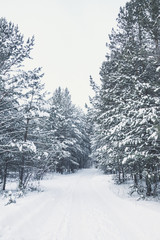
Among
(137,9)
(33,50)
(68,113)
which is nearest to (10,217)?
(33,50)

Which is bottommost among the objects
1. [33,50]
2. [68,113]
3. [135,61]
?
[135,61]

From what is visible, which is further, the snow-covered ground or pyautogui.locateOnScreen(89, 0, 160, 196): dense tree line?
pyautogui.locateOnScreen(89, 0, 160, 196): dense tree line

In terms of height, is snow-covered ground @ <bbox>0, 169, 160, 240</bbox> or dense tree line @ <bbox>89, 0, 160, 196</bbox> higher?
dense tree line @ <bbox>89, 0, 160, 196</bbox>

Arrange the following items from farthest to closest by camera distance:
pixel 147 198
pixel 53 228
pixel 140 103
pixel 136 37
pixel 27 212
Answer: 1. pixel 136 37
2. pixel 147 198
3. pixel 140 103
4. pixel 27 212
5. pixel 53 228

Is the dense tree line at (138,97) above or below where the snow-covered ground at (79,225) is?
above

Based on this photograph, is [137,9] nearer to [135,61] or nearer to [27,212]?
[135,61]

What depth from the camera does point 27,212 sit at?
6.12 metres

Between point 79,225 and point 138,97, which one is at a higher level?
point 138,97

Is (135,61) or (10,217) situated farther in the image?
(135,61)

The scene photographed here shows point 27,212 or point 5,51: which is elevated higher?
point 5,51

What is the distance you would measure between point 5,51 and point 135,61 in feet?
27.3

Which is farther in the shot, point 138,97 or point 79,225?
point 138,97

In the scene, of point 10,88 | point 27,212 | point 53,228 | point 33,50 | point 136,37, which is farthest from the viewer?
point 136,37

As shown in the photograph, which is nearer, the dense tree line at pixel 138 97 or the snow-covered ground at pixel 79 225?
the snow-covered ground at pixel 79 225
